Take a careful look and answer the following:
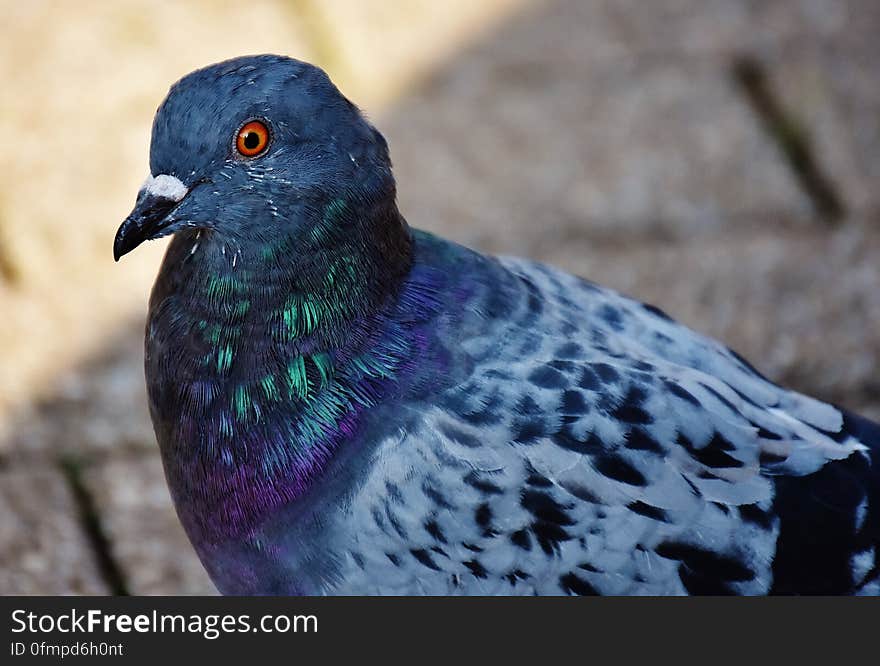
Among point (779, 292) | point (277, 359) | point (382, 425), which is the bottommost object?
point (779, 292)

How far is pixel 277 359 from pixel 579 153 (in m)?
2.99

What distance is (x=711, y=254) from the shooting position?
5145 millimetres

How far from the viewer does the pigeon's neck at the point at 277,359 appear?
9.59 ft

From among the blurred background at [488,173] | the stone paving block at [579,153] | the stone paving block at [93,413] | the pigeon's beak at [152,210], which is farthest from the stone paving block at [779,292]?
the pigeon's beak at [152,210]

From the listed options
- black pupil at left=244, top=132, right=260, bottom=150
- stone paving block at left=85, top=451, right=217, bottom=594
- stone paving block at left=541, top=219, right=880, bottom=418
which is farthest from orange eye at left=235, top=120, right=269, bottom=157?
stone paving block at left=541, top=219, right=880, bottom=418

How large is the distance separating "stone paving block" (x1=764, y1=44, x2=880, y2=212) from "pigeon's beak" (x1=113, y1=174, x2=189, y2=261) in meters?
3.38

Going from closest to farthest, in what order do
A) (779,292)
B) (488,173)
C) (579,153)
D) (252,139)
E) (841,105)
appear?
(252,139) → (779,292) → (488,173) → (579,153) → (841,105)

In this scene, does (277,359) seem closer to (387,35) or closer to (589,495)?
(589,495)

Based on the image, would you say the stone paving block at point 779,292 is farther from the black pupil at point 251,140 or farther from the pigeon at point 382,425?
the black pupil at point 251,140

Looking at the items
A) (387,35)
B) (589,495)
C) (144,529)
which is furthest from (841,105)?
(144,529)

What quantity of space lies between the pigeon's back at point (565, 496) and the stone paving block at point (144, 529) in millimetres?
987

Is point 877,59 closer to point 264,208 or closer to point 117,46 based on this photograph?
point 117,46

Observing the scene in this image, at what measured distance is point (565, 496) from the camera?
9.48 feet

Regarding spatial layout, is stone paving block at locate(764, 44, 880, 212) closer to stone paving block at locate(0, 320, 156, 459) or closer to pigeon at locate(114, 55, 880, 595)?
pigeon at locate(114, 55, 880, 595)
